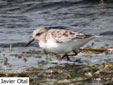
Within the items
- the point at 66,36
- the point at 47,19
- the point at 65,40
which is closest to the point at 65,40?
the point at 65,40

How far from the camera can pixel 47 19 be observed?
1458cm

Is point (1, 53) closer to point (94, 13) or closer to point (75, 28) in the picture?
point (75, 28)

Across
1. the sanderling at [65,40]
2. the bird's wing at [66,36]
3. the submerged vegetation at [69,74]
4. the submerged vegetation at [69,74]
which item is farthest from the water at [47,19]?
the submerged vegetation at [69,74]

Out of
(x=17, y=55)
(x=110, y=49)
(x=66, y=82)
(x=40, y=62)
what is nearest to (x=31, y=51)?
(x=17, y=55)

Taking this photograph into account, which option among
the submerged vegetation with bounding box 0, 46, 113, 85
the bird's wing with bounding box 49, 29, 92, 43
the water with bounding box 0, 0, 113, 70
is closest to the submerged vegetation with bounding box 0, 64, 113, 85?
the submerged vegetation with bounding box 0, 46, 113, 85

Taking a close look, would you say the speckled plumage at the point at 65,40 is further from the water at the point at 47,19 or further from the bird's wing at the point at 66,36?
the water at the point at 47,19

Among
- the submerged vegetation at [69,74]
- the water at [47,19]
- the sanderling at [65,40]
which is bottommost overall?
the water at [47,19]

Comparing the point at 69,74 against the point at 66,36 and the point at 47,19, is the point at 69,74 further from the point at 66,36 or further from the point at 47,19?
the point at 47,19

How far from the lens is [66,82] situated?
7.43 meters

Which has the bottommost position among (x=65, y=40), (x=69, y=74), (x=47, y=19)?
(x=47, y=19)

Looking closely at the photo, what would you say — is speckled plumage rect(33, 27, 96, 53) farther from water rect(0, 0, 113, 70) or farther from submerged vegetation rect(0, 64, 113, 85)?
water rect(0, 0, 113, 70)

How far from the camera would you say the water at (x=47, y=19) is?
38.5ft

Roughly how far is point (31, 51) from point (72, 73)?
8.39ft

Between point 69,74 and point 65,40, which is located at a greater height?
point 65,40
